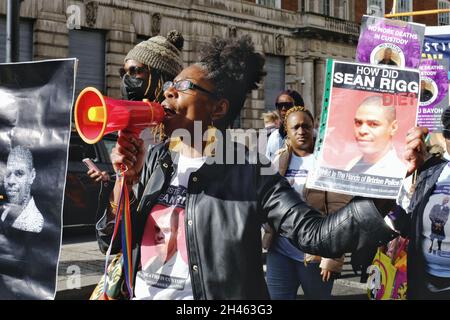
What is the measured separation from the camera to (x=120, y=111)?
234 cm

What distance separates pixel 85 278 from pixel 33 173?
3389 millimetres

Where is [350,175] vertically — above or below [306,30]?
below

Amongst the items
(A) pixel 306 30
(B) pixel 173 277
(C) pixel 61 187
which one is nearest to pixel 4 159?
(C) pixel 61 187

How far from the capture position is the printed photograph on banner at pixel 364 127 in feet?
7.23

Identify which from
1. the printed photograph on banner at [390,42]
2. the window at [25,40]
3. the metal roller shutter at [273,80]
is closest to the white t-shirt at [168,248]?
the printed photograph on banner at [390,42]

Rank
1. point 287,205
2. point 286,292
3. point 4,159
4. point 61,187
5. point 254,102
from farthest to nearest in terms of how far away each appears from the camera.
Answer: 1. point 254,102
2. point 286,292
3. point 4,159
4. point 61,187
5. point 287,205

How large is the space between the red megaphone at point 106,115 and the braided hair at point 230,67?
0.91 feet

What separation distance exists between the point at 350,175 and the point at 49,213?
1470mm

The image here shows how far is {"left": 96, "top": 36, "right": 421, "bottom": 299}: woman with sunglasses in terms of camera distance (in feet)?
7.92

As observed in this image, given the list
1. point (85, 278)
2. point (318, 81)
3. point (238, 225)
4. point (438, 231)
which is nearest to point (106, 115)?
point (238, 225)

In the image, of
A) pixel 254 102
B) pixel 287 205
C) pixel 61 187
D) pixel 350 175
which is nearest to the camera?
pixel 350 175

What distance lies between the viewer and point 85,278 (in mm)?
6301

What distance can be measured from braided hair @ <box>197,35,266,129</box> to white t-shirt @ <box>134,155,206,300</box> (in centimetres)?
28

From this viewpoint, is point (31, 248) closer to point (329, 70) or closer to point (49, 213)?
point (49, 213)
